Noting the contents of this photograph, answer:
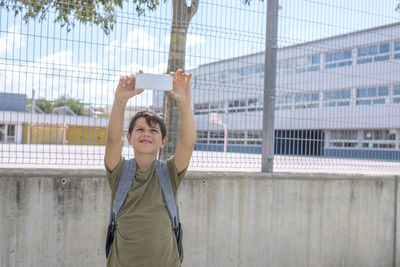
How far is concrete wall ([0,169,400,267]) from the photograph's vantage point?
4031 mm

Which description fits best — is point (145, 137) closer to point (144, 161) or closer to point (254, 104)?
point (144, 161)

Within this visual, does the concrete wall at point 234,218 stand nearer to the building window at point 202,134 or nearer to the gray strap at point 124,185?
the building window at point 202,134

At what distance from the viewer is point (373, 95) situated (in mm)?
7543

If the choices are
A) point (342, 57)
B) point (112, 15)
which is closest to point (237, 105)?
point (112, 15)

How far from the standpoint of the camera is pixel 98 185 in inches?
166

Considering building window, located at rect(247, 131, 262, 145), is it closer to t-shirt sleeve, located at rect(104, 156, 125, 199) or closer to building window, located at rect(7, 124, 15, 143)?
building window, located at rect(7, 124, 15, 143)

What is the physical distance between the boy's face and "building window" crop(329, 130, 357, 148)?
13.3ft

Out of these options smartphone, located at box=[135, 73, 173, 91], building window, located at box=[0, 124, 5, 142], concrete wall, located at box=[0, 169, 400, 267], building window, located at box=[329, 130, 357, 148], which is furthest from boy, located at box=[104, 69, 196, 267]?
building window, located at box=[329, 130, 357, 148]

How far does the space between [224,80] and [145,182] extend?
9.49 ft

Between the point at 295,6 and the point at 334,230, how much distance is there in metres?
2.95

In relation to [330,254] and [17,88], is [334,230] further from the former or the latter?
[17,88]

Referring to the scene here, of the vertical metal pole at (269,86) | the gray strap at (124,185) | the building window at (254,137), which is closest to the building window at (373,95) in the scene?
the vertical metal pole at (269,86)

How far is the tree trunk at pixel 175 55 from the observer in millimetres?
4812

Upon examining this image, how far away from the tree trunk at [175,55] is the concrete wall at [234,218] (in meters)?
0.56
